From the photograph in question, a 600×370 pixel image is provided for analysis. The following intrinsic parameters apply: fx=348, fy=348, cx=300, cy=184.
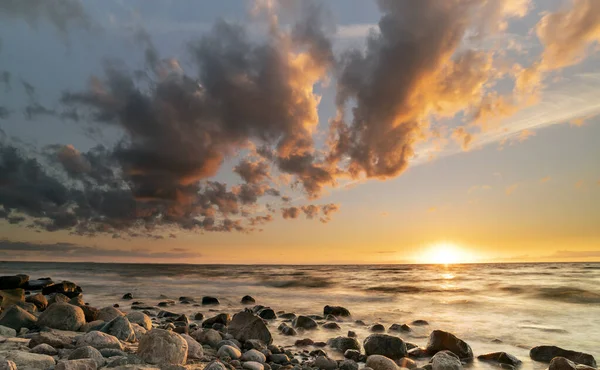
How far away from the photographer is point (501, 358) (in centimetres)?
740

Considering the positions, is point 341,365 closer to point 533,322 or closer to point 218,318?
point 218,318

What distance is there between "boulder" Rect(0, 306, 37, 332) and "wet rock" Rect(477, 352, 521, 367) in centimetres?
985

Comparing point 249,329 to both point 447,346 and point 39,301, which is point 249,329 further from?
point 39,301

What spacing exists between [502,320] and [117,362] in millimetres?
13323

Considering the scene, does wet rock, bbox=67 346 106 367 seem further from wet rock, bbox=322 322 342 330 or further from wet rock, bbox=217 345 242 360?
wet rock, bbox=322 322 342 330

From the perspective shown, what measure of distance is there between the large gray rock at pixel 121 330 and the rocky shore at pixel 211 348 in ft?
0.06

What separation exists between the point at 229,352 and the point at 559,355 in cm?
696

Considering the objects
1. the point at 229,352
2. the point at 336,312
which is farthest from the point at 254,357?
the point at 336,312

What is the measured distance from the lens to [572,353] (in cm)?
743

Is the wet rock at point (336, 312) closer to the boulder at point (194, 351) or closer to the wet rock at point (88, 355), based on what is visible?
the boulder at point (194, 351)

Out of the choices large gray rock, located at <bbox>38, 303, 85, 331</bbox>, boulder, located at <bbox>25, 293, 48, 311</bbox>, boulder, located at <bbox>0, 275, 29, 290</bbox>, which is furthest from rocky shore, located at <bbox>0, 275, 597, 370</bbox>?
boulder, located at <bbox>0, 275, 29, 290</bbox>

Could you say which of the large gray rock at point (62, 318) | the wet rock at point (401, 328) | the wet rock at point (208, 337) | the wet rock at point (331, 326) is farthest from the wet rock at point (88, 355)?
the wet rock at point (401, 328)

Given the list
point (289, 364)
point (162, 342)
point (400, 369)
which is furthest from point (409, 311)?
point (162, 342)

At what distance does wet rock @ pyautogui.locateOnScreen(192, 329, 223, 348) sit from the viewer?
7434 mm
